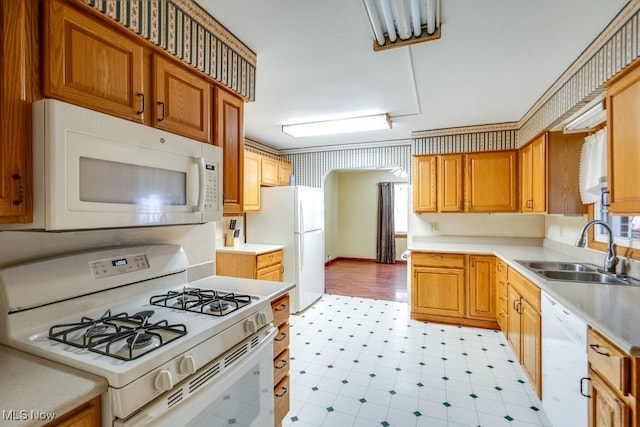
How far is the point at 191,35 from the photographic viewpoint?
4.91 feet

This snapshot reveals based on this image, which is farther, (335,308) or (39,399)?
(335,308)

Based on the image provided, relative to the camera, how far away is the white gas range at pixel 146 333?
89 centimetres

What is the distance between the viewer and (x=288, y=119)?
328cm

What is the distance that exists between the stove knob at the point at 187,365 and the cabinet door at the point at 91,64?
98 cm

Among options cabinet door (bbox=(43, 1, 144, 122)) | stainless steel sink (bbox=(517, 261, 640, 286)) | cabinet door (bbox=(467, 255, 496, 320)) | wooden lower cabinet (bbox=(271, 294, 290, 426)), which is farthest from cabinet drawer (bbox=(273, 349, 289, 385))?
cabinet door (bbox=(467, 255, 496, 320))

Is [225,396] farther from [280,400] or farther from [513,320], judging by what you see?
[513,320]

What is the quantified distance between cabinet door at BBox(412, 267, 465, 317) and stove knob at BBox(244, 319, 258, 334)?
2.57 meters

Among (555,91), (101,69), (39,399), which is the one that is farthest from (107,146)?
(555,91)

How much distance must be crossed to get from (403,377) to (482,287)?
4.92 feet

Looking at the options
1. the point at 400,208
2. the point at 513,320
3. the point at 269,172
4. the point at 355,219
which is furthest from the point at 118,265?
the point at 400,208

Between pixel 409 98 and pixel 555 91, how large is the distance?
1131 mm

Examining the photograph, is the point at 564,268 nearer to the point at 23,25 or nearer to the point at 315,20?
the point at 315,20

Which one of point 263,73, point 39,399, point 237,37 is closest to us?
point 39,399

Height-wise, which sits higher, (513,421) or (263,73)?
(263,73)
